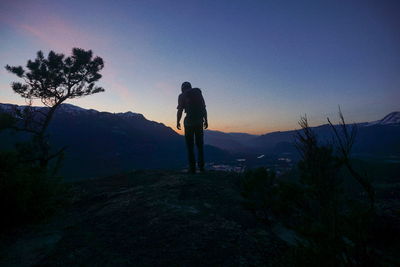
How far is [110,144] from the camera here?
12712 centimetres

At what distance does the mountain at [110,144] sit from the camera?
338 feet

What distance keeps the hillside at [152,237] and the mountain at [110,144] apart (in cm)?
9259

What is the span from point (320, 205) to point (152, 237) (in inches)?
88.8

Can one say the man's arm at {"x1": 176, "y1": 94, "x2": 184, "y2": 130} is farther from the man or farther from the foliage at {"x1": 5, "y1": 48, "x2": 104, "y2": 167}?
the foliage at {"x1": 5, "y1": 48, "x2": 104, "y2": 167}

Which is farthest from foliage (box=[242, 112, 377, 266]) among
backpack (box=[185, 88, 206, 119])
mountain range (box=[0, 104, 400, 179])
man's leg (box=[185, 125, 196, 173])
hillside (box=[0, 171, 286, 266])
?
mountain range (box=[0, 104, 400, 179])

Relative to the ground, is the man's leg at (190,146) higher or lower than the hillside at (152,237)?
higher

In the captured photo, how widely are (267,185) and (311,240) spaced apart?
1483mm

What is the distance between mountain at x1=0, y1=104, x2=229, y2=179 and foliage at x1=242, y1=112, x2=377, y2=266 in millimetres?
93680

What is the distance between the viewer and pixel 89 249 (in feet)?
8.07

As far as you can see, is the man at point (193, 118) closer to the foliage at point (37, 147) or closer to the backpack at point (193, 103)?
the backpack at point (193, 103)

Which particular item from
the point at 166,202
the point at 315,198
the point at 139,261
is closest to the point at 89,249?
the point at 139,261

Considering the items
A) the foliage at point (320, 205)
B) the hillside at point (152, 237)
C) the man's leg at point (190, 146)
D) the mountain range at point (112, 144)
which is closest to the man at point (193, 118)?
the man's leg at point (190, 146)

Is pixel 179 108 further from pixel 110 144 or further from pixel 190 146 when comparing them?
pixel 110 144

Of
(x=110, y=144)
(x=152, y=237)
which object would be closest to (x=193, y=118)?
(x=152, y=237)
